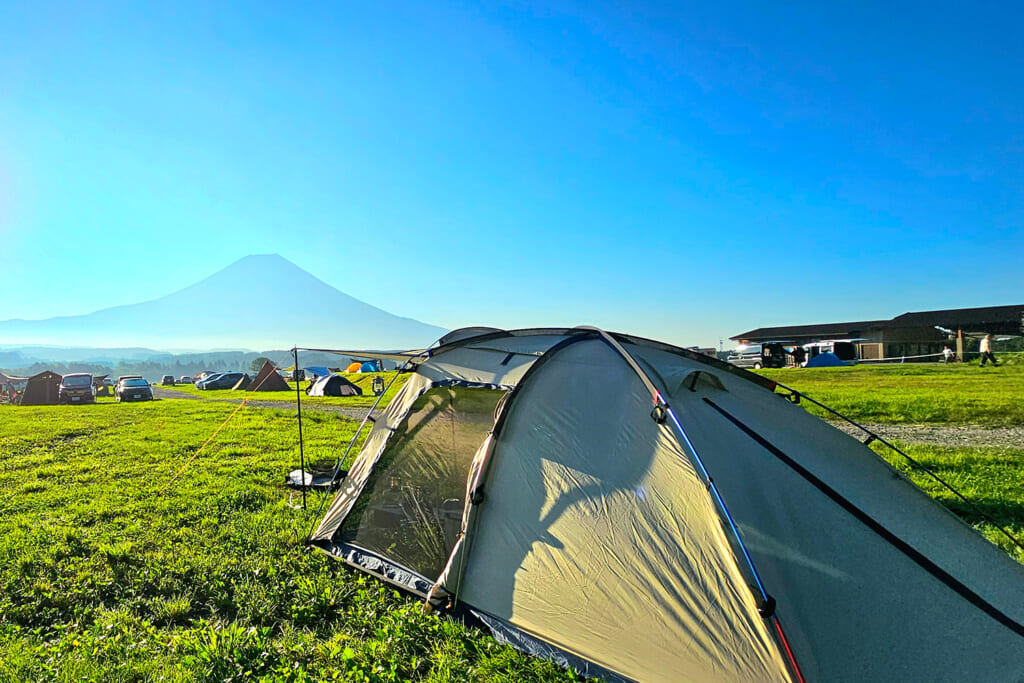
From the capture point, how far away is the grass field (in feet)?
11.3

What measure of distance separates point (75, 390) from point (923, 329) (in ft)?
205

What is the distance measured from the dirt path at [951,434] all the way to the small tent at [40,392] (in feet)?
116

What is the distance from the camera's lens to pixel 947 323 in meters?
51.8

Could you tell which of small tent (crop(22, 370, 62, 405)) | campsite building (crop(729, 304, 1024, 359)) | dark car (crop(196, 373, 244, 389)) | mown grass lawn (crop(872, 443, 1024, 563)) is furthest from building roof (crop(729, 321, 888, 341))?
small tent (crop(22, 370, 62, 405))

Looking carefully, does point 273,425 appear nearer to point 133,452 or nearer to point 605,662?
point 133,452

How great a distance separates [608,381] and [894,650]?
85.7 inches

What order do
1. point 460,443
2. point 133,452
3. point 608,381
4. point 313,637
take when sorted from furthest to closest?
point 133,452 < point 460,443 < point 608,381 < point 313,637

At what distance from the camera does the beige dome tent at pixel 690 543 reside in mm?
2902

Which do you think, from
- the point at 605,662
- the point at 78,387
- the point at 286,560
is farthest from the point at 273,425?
the point at 78,387

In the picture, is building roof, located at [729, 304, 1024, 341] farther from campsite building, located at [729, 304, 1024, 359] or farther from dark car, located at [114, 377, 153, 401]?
dark car, located at [114, 377, 153, 401]

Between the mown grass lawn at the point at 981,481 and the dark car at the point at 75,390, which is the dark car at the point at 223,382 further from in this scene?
the mown grass lawn at the point at 981,481

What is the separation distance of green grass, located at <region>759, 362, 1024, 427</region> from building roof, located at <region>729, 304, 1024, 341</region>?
29.9 metres

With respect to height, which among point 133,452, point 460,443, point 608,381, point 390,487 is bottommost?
point 133,452

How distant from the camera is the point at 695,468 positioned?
333 cm
